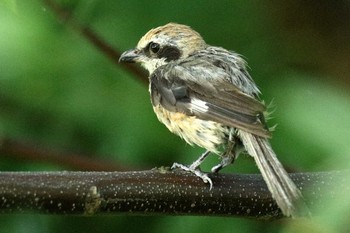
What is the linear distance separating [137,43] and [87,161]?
0.94m

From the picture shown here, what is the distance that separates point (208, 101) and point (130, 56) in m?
0.92

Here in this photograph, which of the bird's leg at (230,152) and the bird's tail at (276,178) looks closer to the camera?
the bird's tail at (276,178)

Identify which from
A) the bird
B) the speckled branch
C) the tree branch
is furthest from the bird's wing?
the speckled branch

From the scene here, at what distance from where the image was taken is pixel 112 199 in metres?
3.44

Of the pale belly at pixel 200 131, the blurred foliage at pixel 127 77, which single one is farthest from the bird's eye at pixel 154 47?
the pale belly at pixel 200 131

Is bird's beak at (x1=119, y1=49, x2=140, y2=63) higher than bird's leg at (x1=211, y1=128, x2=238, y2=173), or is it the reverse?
bird's leg at (x1=211, y1=128, x2=238, y2=173)

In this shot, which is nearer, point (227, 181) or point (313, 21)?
point (227, 181)

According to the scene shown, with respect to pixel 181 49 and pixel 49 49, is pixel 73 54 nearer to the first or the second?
pixel 49 49

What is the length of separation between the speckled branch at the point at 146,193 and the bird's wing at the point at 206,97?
318 mm

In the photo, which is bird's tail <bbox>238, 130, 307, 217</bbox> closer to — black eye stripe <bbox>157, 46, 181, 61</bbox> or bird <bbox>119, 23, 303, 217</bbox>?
bird <bbox>119, 23, 303, 217</bbox>

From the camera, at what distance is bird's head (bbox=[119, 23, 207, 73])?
5.25 metres

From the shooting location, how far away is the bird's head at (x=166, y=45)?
207 inches

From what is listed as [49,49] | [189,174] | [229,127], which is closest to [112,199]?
[189,174]

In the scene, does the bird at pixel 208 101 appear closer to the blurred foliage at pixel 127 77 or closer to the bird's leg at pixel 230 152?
the bird's leg at pixel 230 152
